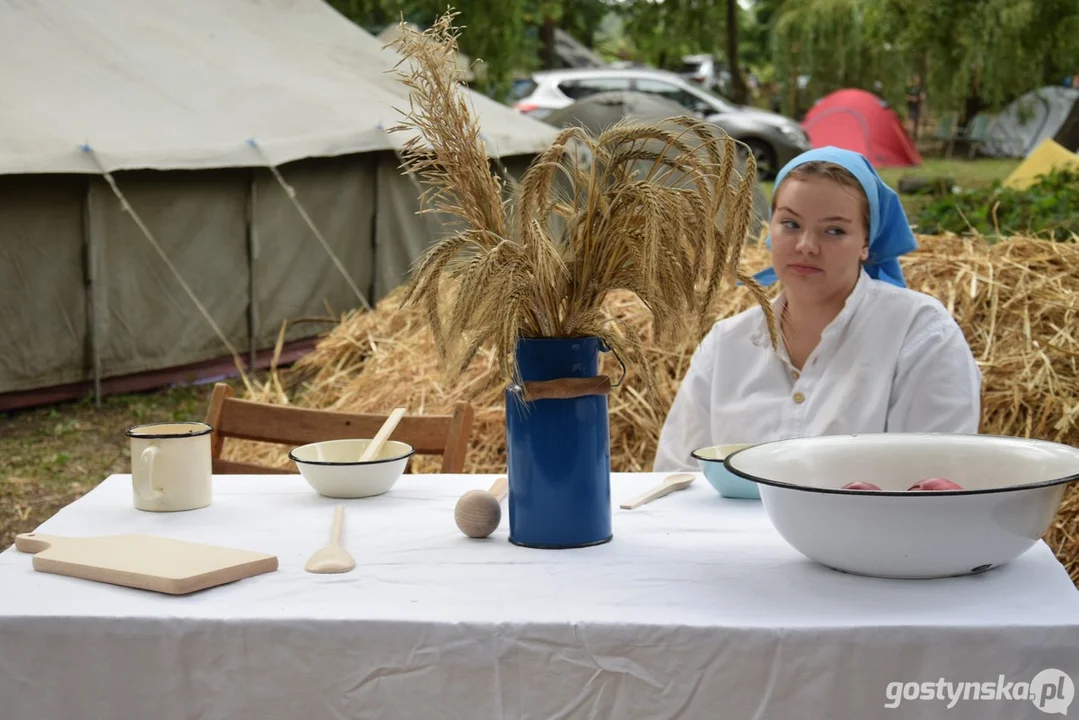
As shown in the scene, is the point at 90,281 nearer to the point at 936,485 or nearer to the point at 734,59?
the point at 936,485

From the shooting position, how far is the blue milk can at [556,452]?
1.79 metres

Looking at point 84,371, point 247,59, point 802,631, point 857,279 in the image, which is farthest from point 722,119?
point 802,631

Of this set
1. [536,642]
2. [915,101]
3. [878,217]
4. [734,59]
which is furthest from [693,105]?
[536,642]

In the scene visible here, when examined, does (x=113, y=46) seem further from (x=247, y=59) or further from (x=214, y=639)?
(x=214, y=639)

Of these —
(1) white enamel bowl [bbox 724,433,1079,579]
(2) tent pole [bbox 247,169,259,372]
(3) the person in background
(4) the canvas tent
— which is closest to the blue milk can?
(1) white enamel bowl [bbox 724,433,1079,579]

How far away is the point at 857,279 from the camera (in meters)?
2.68

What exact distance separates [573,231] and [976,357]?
2641 mm

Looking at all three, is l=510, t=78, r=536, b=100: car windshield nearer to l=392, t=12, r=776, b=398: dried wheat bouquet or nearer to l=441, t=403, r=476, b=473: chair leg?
l=441, t=403, r=476, b=473: chair leg

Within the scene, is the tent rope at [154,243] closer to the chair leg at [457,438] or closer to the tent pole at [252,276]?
the tent pole at [252,276]

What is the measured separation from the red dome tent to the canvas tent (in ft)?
35.0

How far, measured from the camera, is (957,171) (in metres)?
18.2

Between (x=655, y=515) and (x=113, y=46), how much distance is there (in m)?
6.69

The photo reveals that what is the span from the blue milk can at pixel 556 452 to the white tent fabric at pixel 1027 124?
19701mm

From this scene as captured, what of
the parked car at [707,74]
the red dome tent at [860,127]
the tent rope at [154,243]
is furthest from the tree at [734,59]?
the tent rope at [154,243]
